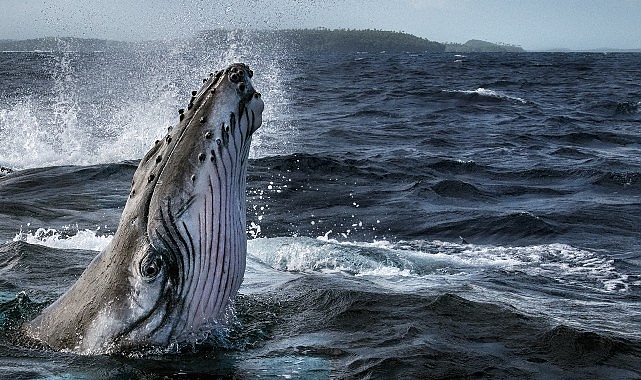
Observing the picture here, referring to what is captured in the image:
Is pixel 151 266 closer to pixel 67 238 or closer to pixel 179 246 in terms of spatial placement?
pixel 179 246

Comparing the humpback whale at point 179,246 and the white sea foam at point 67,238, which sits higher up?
the humpback whale at point 179,246

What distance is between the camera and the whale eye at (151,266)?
5.39 metres

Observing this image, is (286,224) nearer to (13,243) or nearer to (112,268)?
(13,243)

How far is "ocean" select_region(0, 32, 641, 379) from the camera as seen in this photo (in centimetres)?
605

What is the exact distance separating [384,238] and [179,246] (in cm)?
754

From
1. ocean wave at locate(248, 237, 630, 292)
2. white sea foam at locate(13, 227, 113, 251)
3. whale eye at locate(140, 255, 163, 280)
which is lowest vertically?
ocean wave at locate(248, 237, 630, 292)

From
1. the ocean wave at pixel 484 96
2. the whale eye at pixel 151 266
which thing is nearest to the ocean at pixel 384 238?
the whale eye at pixel 151 266

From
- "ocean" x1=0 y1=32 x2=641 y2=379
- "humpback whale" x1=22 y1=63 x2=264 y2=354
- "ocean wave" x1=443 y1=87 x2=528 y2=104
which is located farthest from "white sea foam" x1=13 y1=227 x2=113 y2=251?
"ocean wave" x1=443 y1=87 x2=528 y2=104

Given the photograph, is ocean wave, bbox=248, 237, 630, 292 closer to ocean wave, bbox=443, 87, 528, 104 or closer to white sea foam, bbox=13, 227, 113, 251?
white sea foam, bbox=13, 227, 113, 251

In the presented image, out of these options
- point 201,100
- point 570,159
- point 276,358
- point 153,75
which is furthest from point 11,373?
point 153,75

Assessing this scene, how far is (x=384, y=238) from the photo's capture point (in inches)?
503

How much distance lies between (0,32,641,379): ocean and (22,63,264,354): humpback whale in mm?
194

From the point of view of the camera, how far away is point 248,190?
52.6 feet

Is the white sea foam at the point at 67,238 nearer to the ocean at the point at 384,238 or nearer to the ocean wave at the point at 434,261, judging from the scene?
the ocean at the point at 384,238
